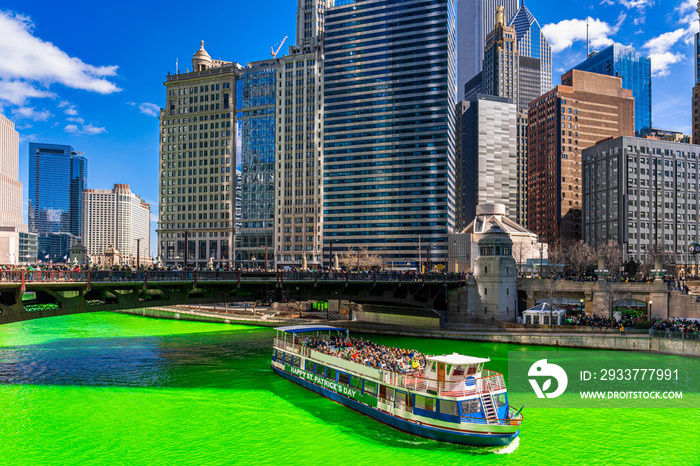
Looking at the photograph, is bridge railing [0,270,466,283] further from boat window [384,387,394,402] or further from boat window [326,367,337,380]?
boat window [384,387,394,402]

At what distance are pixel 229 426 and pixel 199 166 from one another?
155942 millimetres

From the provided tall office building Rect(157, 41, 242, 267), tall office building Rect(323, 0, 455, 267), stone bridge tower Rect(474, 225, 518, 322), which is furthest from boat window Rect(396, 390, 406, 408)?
tall office building Rect(157, 41, 242, 267)

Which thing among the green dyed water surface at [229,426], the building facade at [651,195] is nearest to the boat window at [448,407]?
the green dyed water surface at [229,426]

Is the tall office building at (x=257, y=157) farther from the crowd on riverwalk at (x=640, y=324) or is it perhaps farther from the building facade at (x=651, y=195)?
the crowd on riverwalk at (x=640, y=324)

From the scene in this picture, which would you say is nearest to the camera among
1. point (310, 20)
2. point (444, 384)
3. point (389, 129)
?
point (444, 384)

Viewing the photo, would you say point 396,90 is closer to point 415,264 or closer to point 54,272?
point 415,264

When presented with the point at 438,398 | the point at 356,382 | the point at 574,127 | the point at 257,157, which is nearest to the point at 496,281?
the point at 356,382

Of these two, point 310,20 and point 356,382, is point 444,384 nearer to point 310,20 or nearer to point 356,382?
point 356,382

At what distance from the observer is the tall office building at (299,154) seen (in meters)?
175

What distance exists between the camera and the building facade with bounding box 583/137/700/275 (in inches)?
5576

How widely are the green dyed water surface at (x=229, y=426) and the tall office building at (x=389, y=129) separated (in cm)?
→ 11274

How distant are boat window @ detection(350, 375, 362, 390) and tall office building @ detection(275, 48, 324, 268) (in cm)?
13375

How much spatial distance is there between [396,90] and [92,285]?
138451 mm

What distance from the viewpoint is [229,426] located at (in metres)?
36.2
